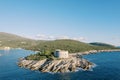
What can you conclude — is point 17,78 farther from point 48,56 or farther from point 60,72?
point 48,56

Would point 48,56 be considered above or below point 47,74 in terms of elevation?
above

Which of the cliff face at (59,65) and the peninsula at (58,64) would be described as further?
the peninsula at (58,64)

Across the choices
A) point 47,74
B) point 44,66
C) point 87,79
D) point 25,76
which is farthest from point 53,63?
point 87,79

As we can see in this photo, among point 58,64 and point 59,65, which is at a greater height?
point 58,64

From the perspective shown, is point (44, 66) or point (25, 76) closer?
point (25, 76)

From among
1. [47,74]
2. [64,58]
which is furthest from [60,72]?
[64,58]

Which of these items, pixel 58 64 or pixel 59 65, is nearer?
pixel 59 65

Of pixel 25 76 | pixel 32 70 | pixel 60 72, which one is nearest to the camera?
pixel 25 76

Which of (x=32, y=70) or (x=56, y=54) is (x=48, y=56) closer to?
(x=56, y=54)

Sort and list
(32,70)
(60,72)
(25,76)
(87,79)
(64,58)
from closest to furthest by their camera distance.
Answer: (87,79) → (25,76) → (60,72) → (32,70) → (64,58)

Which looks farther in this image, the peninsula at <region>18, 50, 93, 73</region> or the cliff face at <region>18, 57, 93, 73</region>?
the peninsula at <region>18, 50, 93, 73</region>
